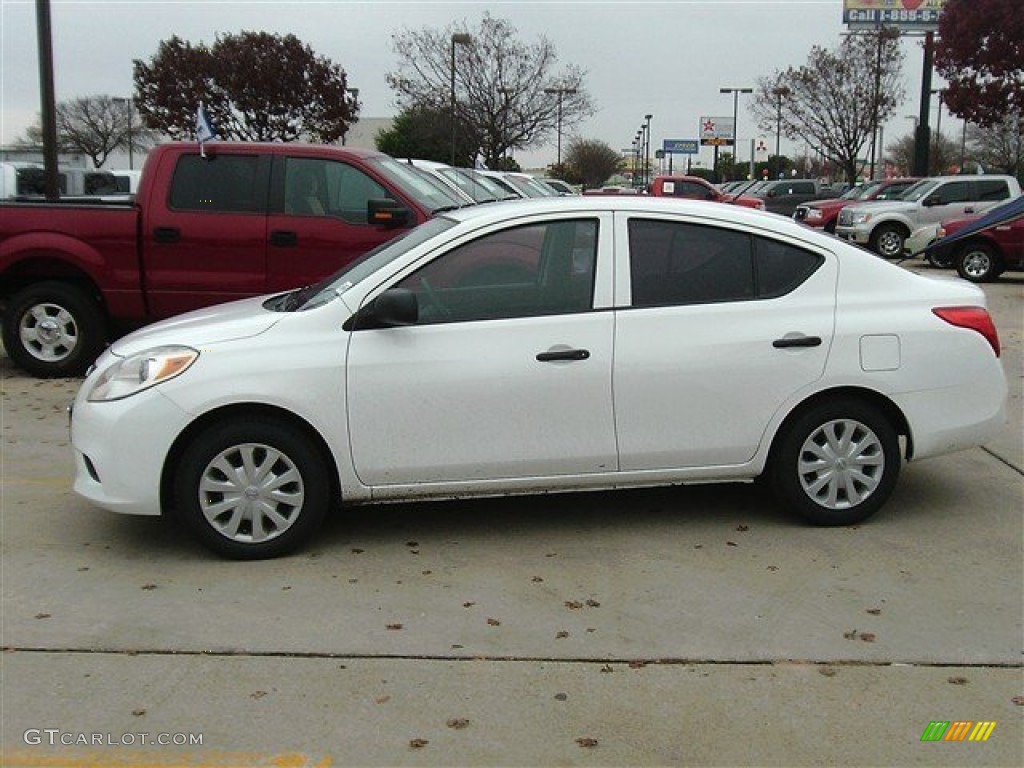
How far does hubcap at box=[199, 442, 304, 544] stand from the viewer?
4.50 meters

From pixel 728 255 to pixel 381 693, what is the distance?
105 inches

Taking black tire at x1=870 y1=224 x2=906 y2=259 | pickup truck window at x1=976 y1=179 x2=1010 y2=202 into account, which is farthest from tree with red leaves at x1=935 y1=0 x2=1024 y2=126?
black tire at x1=870 y1=224 x2=906 y2=259

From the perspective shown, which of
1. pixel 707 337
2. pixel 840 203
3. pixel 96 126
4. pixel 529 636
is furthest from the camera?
pixel 96 126

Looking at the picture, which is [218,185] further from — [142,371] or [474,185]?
[474,185]

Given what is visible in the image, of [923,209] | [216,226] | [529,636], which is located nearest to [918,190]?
[923,209]

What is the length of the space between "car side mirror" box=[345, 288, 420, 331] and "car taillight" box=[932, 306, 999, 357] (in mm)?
2551

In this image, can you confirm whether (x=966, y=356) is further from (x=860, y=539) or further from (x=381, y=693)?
(x=381, y=693)

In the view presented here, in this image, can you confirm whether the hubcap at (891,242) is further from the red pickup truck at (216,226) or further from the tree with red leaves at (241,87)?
the tree with red leaves at (241,87)

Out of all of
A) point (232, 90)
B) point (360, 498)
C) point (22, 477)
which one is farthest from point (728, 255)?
point (232, 90)

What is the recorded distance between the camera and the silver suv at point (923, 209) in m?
20.3

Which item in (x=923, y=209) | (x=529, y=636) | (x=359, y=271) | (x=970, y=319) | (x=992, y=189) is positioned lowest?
(x=529, y=636)

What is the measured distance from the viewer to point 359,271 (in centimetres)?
502

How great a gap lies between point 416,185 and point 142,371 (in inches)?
172

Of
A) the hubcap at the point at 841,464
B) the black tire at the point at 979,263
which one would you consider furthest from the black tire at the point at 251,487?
the black tire at the point at 979,263
